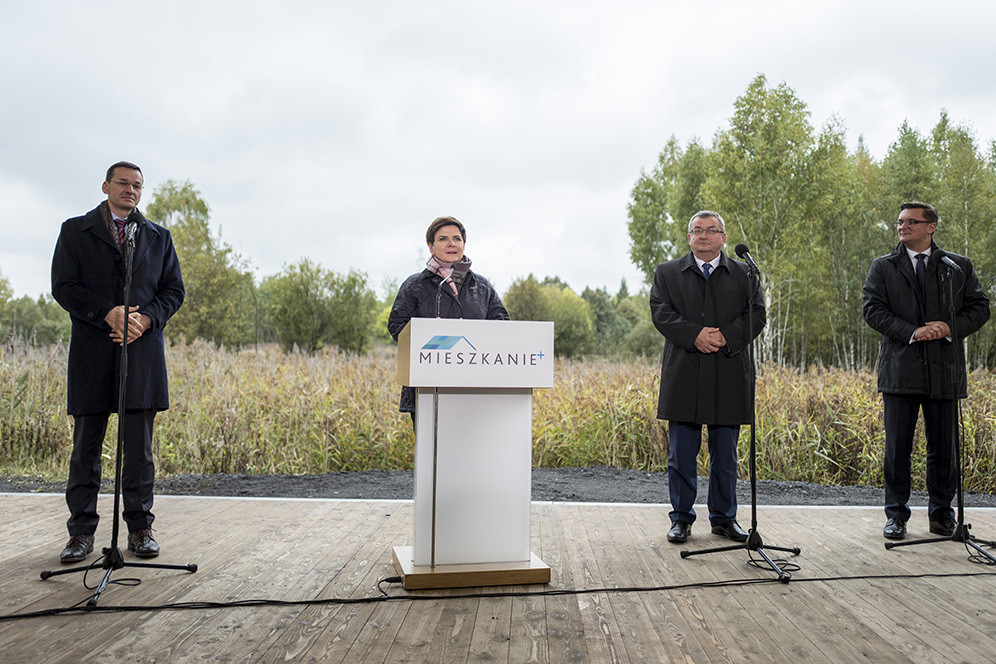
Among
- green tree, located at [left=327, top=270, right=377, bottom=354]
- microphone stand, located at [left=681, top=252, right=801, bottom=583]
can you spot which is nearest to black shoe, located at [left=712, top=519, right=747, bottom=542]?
microphone stand, located at [left=681, top=252, right=801, bottom=583]

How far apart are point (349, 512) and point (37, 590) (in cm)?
168

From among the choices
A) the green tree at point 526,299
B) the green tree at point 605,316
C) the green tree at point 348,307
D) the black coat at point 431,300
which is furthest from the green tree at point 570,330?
the black coat at point 431,300

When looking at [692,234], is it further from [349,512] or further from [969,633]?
[349,512]

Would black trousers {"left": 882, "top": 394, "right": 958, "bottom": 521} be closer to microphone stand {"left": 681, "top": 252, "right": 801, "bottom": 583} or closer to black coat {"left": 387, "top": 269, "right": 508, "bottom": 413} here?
microphone stand {"left": 681, "top": 252, "right": 801, "bottom": 583}

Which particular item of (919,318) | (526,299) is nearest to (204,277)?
(526,299)

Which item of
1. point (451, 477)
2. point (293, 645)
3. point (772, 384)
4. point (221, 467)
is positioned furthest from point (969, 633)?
point (221, 467)

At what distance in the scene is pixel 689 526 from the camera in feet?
11.5

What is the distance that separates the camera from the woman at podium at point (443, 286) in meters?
3.40

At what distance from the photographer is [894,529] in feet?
11.7

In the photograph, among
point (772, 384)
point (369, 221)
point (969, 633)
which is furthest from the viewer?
point (369, 221)

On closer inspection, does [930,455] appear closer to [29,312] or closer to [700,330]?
[700,330]

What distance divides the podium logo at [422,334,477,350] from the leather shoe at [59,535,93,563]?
5.76 feet

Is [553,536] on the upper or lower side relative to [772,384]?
lower

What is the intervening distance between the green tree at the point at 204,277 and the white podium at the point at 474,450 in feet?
47.4
